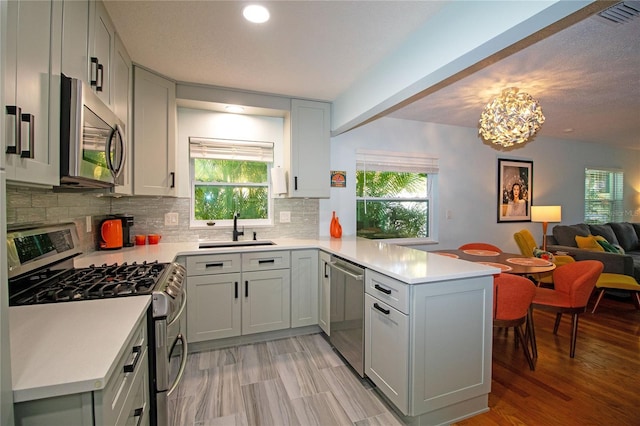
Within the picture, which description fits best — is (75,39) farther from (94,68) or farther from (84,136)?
(84,136)

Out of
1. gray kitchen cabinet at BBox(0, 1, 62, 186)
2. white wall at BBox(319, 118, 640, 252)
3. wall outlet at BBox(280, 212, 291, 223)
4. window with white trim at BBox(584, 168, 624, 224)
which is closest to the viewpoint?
gray kitchen cabinet at BBox(0, 1, 62, 186)

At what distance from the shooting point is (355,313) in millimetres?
2205

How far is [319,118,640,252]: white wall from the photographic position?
11.8ft

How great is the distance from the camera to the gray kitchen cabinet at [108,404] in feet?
2.33

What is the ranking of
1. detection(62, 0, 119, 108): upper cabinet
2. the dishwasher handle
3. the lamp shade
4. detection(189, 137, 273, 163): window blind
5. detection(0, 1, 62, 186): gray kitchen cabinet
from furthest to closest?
1. the lamp shade
2. detection(189, 137, 273, 163): window blind
3. the dishwasher handle
4. detection(62, 0, 119, 108): upper cabinet
5. detection(0, 1, 62, 186): gray kitchen cabinet

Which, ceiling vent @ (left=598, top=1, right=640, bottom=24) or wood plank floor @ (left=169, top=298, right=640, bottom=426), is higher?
ceiling vent @ (left=598, top=1, right=640, bottom=24)

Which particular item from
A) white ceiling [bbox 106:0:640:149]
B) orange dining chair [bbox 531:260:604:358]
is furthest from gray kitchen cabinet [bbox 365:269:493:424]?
white ceiling [bbox 106:0:640:149]

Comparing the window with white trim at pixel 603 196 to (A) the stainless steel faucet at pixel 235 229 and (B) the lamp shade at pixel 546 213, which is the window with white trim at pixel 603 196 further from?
(A) the stainless steel faucet at pixel 235 229

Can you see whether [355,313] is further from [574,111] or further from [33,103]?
[574,111]

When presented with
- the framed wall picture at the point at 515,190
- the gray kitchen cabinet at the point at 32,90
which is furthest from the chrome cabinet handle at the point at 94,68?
the framed wall picture at the point at 515,190

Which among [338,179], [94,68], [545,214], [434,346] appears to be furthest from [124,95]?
[545,214]

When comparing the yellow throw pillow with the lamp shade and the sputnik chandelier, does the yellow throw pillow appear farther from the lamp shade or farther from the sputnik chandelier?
the sputnik chandelier

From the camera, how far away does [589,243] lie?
445cm

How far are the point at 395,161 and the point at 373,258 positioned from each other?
2025 mm
